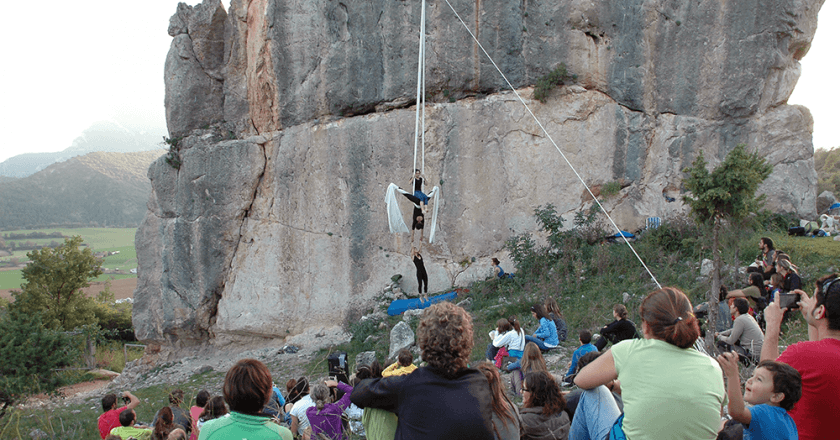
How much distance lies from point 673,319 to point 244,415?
2269mm

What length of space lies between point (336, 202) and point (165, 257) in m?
5.74

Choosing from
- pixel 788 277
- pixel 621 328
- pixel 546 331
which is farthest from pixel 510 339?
pixel 788 277

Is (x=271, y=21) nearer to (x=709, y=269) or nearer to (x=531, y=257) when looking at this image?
(x=531, y=257)

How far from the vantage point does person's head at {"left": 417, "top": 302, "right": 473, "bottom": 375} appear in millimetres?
2418

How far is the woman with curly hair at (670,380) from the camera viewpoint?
2.36 meters

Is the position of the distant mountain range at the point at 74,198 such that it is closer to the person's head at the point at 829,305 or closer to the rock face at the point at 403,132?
the rock face at the point at 403,132

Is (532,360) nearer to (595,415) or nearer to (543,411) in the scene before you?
(543,411)

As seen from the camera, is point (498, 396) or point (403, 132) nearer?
point (498, 396)

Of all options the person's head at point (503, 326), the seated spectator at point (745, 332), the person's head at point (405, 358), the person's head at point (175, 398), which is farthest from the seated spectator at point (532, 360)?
the person's head at point (175, 398)

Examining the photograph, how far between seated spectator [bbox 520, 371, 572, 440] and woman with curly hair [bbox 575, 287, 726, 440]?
891mm

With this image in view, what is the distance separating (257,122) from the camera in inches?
597

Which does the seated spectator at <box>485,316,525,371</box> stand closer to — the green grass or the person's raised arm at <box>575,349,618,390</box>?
the person's raised arm at <box>575,349,618,390</box>

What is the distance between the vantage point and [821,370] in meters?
2.54

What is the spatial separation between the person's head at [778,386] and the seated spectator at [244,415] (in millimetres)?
2460
